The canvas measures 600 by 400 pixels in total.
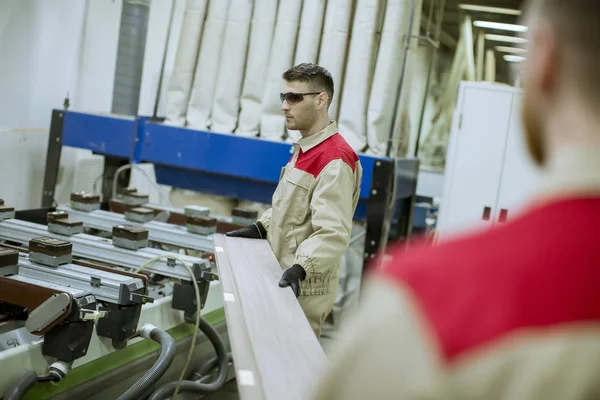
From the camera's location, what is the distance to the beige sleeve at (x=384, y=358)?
0.67 meters

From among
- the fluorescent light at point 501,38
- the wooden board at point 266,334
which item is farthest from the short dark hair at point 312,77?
the fluorescent light at point 501,38

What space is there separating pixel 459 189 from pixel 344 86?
1.19 meters

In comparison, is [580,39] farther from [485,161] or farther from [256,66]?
[256,66]

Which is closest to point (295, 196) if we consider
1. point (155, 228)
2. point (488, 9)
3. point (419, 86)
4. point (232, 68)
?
point (155, 228)

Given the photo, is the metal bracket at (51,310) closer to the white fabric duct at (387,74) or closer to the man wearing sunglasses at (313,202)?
the man wearing sunglasses at (313,202)

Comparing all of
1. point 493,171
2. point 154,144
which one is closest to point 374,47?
point 493,171

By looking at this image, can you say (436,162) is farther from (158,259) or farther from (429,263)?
(429,263)

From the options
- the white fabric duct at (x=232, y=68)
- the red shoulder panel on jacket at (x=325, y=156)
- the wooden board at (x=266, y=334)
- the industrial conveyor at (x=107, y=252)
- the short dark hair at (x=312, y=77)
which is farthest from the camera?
the white fabric duct at (x=232, y=68)

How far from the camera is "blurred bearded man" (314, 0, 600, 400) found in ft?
2.13

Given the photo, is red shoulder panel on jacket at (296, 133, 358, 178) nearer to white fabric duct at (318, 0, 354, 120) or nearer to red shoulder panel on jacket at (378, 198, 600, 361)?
white fabric duct at (318, 0, 354, 120)

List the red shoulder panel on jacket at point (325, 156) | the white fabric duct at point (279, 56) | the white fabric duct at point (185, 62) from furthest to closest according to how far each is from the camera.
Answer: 1. the white fabric duct at point (185, 62)
2. the white fabric duct at point (279, 56)
3. the red shoulder panel on jacket at point (325, 156)

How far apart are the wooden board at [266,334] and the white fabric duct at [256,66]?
2475 mm

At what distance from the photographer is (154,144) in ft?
17.2

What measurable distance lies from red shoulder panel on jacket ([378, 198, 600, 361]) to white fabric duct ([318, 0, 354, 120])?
4.37m
